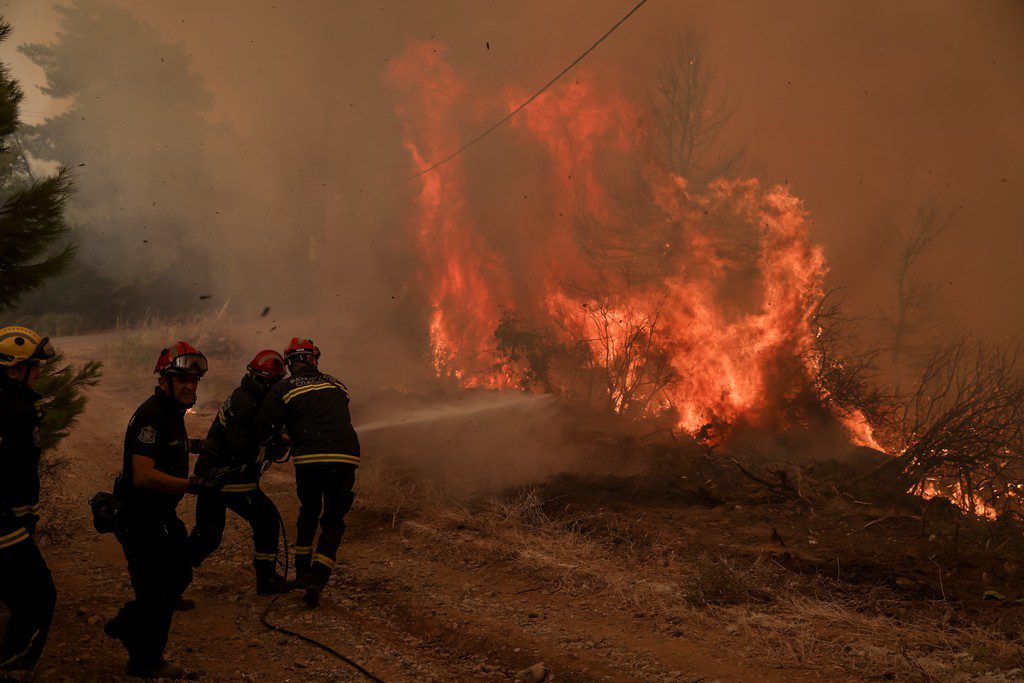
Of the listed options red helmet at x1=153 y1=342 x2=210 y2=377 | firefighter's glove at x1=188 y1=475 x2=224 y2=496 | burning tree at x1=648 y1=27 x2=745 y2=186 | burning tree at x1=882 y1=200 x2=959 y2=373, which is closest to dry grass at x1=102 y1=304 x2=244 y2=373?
burning tree at x1=648 y1=27 x2=745 y2=186

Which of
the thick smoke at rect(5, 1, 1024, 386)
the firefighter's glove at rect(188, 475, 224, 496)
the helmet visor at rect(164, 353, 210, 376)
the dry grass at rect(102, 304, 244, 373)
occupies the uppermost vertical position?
the thick smoke at rect(5, 1, 1024, 386)

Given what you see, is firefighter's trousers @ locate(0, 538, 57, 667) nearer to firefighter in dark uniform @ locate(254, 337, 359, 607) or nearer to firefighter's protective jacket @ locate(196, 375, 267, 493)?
firefighter's protective jacket @ locate(196, 375, 267, 493)

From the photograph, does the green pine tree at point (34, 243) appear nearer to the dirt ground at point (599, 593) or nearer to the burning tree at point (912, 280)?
the dirt ground at point (599, 593)

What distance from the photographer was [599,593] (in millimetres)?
6004

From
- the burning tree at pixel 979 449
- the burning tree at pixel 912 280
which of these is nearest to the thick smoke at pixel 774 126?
the burning tree at pixel 912 280

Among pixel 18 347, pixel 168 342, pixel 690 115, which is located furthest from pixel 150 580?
pixel 690 115

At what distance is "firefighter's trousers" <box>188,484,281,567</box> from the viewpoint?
5.54 meters

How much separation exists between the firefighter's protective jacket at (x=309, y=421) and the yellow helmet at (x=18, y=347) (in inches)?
72.6

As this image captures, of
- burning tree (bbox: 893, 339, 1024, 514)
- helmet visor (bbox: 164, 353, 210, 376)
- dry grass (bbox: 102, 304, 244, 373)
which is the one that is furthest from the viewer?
dry grass (bbox: 102, 304, 244, 373)

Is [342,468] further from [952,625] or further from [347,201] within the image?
[347,201]

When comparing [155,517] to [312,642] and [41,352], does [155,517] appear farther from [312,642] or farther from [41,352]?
[312,642]

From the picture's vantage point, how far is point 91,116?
98.1ft

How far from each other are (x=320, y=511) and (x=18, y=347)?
2.58m

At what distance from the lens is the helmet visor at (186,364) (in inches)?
174
